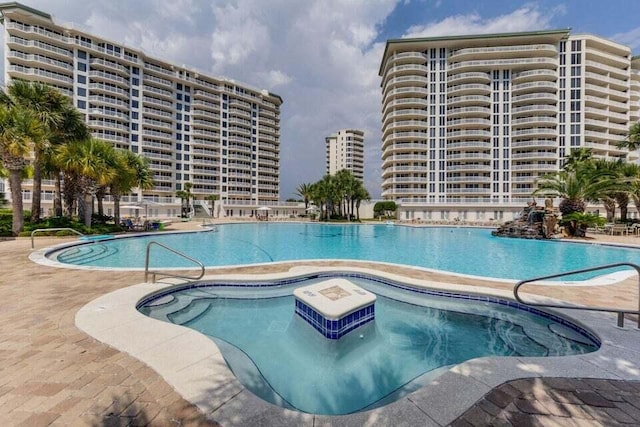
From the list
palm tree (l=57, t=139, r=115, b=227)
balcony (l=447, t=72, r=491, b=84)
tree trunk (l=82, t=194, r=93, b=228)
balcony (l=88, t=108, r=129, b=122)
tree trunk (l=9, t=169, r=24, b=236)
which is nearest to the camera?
tree trunk (l=9, t=169, r=24, b=236)

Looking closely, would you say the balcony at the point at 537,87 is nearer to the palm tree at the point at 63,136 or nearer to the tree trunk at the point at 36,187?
the palm tree at the point at 63,136

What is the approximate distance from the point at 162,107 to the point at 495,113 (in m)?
64.7

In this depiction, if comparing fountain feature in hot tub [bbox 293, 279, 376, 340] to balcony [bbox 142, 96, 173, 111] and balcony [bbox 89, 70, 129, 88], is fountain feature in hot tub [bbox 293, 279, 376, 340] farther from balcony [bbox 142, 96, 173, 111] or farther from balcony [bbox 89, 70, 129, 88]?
balcony [bbox 142, 96, 173, 111]

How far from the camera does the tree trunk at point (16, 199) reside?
53.8 ft

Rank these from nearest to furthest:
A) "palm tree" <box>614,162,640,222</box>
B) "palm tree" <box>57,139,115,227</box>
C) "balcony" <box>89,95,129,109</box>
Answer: "palm tree" <box>57,139,115,227</box> → "palm tree" <box>614,162,640,222</box> → "balcony" <box>89,95,129,109</box>

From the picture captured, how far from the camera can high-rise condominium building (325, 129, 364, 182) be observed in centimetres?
11512

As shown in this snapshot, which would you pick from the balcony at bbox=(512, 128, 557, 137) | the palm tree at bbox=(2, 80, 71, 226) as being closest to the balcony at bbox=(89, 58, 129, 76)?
the palm tree at bbox=(2, 80, 71, 226)

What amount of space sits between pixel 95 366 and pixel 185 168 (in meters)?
60.7

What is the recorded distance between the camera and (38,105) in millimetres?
17609

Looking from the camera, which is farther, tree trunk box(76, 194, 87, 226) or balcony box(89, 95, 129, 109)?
balcony box(89, 95, 129, 109)

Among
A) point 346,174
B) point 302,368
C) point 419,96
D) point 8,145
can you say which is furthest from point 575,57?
point 8,145

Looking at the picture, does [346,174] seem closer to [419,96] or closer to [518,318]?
[419,96]

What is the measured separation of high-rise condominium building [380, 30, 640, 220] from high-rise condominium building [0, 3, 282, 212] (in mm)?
33527

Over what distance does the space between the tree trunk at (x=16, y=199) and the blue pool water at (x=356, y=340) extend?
18.3 m
